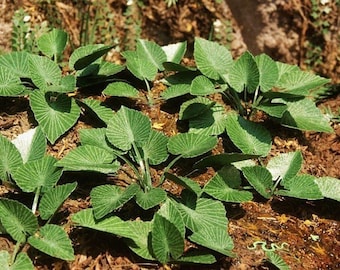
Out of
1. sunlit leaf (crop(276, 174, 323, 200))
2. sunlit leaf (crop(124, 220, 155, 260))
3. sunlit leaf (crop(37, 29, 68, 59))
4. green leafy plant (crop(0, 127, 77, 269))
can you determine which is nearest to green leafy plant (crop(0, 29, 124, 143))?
sunlit leaf (crop(37, 29, 68, 59))

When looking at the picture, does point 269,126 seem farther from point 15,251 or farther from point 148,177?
point 15,251

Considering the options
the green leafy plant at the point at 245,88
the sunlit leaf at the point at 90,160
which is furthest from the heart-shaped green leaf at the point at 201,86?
the sunlit leaf at the point at 90,160

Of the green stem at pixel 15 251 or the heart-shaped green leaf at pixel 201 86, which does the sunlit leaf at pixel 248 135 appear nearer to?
the heart-shaped green leaf at pixel 201 86

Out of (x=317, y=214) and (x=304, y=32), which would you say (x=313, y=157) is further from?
(x=304, y=32)

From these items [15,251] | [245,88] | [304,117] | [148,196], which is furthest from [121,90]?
[15,251]

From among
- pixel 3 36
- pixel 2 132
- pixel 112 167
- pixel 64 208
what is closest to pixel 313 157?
pixel 112 167
